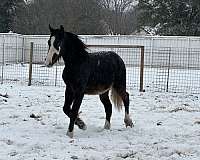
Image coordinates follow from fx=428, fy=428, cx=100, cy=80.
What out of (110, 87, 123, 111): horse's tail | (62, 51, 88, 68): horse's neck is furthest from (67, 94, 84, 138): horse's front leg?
(110, 87, 123, 111): horse's tail

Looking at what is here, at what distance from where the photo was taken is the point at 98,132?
7.01 metres

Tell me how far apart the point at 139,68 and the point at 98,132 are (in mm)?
12841

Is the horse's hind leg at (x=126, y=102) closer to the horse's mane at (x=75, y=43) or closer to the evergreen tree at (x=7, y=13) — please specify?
the horse's mane at (x=75, y=43)

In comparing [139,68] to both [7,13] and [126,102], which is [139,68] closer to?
[126,102]

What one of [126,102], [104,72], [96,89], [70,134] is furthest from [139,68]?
[70,134]

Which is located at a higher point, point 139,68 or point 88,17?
point 88,17

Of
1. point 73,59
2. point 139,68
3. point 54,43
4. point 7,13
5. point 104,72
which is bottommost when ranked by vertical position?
point 139,68

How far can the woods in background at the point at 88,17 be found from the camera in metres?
33.7

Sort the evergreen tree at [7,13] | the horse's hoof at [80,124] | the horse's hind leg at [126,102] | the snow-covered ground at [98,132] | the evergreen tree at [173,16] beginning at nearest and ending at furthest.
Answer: the snow-covered ground at [98,132] → the horse's hoof at [80,124] → the horse's hind leg at [126,102] → the evergreen tree at [173,16] → the evergreen tree at [7,13]

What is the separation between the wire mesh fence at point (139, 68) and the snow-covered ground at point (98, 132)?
1.23 m

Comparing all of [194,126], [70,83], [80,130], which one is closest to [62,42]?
[70,83]

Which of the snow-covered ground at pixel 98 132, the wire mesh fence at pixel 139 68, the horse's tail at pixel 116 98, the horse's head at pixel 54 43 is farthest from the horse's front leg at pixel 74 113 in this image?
the wire mesh fence at pixel 139 68

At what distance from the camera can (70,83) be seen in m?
6.82

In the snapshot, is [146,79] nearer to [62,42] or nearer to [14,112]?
[14,112]
